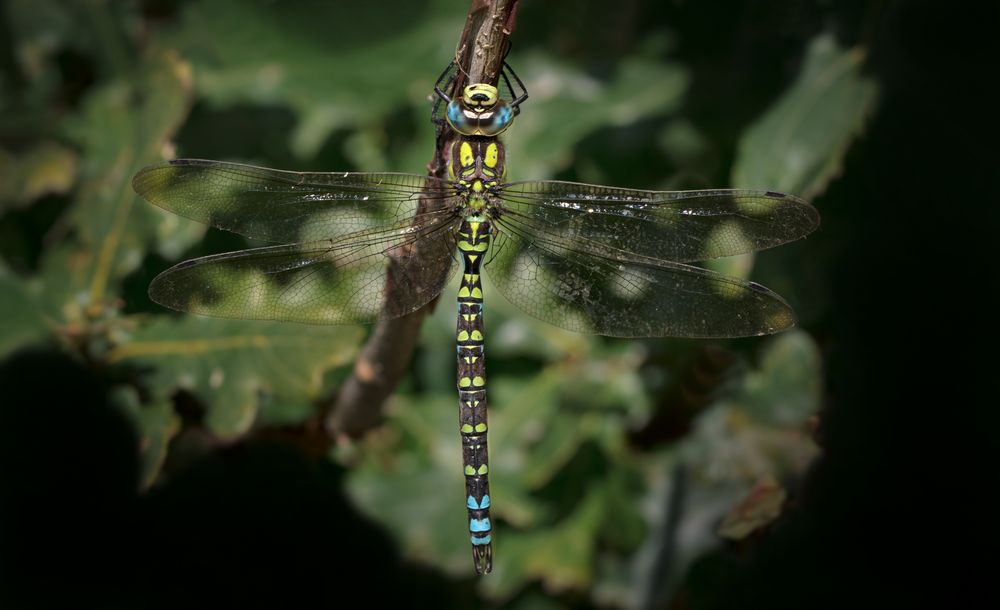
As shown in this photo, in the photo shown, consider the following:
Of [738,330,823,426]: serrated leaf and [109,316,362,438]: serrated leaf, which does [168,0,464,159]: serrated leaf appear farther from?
[738,330,823,426]: serrated leaf

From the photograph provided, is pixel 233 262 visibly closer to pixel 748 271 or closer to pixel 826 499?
pixel 748 271

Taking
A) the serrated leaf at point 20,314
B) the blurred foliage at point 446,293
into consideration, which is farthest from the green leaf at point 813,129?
the serrated leaf at point 20,314

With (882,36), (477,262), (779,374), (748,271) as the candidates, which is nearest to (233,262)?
(477,262)

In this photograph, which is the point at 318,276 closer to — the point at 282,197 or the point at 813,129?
the point at 282,197

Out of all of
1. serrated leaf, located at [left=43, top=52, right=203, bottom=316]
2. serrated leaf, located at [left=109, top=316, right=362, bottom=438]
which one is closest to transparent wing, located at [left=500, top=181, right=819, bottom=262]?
serrated leaf, located at [left=109, top=316, right=362, bottom=438]

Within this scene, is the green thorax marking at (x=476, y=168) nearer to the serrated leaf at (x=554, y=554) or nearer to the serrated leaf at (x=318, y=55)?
the serrated leaf at (x=318, y=55)

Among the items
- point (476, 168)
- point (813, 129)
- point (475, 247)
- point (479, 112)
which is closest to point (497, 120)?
point (479, 112)
